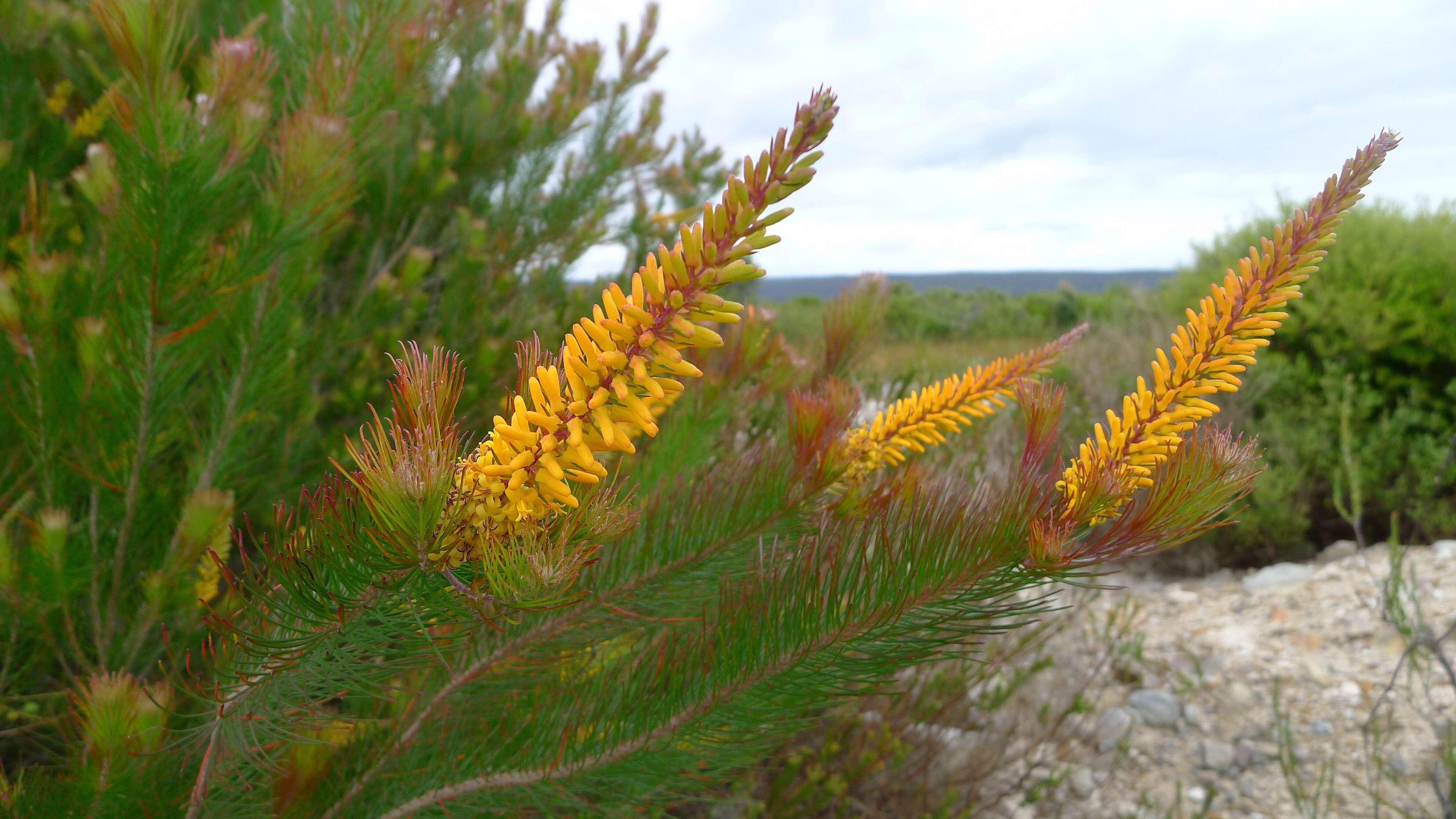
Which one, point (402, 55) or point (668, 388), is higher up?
point (402, 55)

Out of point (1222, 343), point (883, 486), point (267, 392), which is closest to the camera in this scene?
point (1222, 343)

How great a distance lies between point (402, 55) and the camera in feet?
6.29

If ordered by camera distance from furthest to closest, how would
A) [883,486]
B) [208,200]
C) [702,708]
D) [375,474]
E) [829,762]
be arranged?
[829,762] < [208,200] < [883,486] < [702,708] < [375,474]

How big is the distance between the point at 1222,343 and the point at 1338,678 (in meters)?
4.82

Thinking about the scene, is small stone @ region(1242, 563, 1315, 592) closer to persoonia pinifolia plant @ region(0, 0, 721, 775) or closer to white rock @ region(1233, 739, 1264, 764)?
white rock @ region(1233, 739, 1264, 764)

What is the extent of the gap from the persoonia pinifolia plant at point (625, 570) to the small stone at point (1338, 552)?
6418 millimetres

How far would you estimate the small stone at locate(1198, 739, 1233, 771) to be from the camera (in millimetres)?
3895

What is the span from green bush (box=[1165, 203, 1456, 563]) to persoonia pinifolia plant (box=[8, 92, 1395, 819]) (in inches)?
244

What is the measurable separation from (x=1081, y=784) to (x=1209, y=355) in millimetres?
3581

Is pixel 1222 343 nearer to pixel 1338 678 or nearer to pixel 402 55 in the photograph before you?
pixel 402 55

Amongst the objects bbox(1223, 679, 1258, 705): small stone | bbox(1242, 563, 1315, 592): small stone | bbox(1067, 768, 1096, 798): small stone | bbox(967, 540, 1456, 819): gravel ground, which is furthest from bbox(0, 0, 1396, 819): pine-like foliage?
bbox(1242, 563, 1315, 592): small stone

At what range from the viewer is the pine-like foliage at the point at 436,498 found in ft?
2.34

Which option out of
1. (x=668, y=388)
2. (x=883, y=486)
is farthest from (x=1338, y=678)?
(x=668, y=388)

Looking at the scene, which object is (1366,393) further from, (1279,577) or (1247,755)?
(1247,755)
